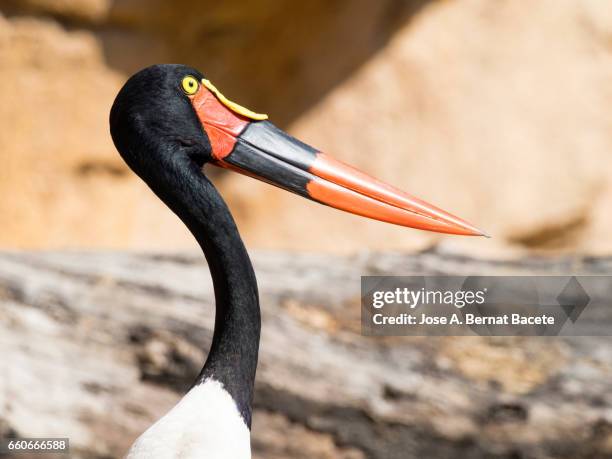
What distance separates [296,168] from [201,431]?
2.08 ft

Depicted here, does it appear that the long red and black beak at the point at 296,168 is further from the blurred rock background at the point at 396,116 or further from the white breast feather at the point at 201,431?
the blurred rock background at the point at 396,116

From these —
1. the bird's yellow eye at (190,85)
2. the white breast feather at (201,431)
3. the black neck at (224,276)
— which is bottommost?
the white breast feather at (201,431)

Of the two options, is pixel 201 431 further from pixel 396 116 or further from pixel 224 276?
pixel 396 116

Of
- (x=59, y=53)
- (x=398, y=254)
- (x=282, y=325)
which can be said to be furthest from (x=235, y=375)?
(x=59, y=53)

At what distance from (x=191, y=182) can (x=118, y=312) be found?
4.84 feet

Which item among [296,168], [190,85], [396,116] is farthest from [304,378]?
[396,116]

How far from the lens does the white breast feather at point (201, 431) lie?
2.09 meters

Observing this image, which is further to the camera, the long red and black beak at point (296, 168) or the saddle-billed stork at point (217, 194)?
the long red and black beak at point (296, 168)

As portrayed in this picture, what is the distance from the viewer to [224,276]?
222cm

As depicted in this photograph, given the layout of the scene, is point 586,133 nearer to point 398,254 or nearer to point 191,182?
point 398,254

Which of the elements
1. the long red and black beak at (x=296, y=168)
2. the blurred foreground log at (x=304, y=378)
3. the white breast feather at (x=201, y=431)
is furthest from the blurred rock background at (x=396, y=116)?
the white breast feather at (x=201, y=431)

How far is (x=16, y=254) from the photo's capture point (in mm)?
3717

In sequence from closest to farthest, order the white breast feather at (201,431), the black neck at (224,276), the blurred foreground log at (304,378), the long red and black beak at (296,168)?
the white breast feather at (201,431) → the black neck at (224,276) → the long red and black beak at (296,168) → the blurred foreground log at (304,378)

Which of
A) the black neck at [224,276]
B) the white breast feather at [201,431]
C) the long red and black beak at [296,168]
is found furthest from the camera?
the long red and black beak at [296,168]
